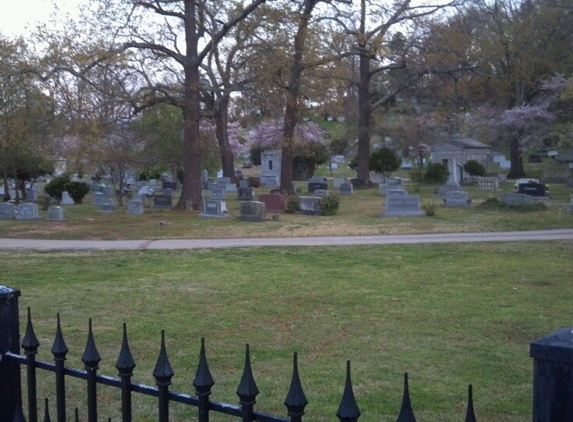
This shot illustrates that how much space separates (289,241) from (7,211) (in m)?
15.2

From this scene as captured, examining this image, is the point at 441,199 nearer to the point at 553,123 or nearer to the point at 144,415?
the point at 553,123

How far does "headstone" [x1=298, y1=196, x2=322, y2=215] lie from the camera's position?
28.3m

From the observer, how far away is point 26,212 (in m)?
29.9

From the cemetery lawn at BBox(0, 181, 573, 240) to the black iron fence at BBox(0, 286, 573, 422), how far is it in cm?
1804

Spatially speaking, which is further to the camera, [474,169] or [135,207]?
[474,169]

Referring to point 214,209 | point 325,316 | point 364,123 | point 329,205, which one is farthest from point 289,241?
point 364,123

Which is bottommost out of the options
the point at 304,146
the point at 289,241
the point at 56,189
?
the point at 289,241

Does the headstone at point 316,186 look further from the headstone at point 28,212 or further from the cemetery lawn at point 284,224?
the headstone at point 28,212

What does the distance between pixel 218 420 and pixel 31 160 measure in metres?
36.6

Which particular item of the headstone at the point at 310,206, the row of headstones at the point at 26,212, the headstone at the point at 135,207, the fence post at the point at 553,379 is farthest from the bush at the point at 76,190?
the fence post at the point at 553,379

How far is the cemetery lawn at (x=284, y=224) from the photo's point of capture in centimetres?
2270

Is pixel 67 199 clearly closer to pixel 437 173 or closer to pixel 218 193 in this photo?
pixel 218 193

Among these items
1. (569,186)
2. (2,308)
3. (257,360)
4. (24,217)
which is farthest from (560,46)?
(2,308)

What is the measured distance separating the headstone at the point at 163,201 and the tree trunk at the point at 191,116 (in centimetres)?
261
